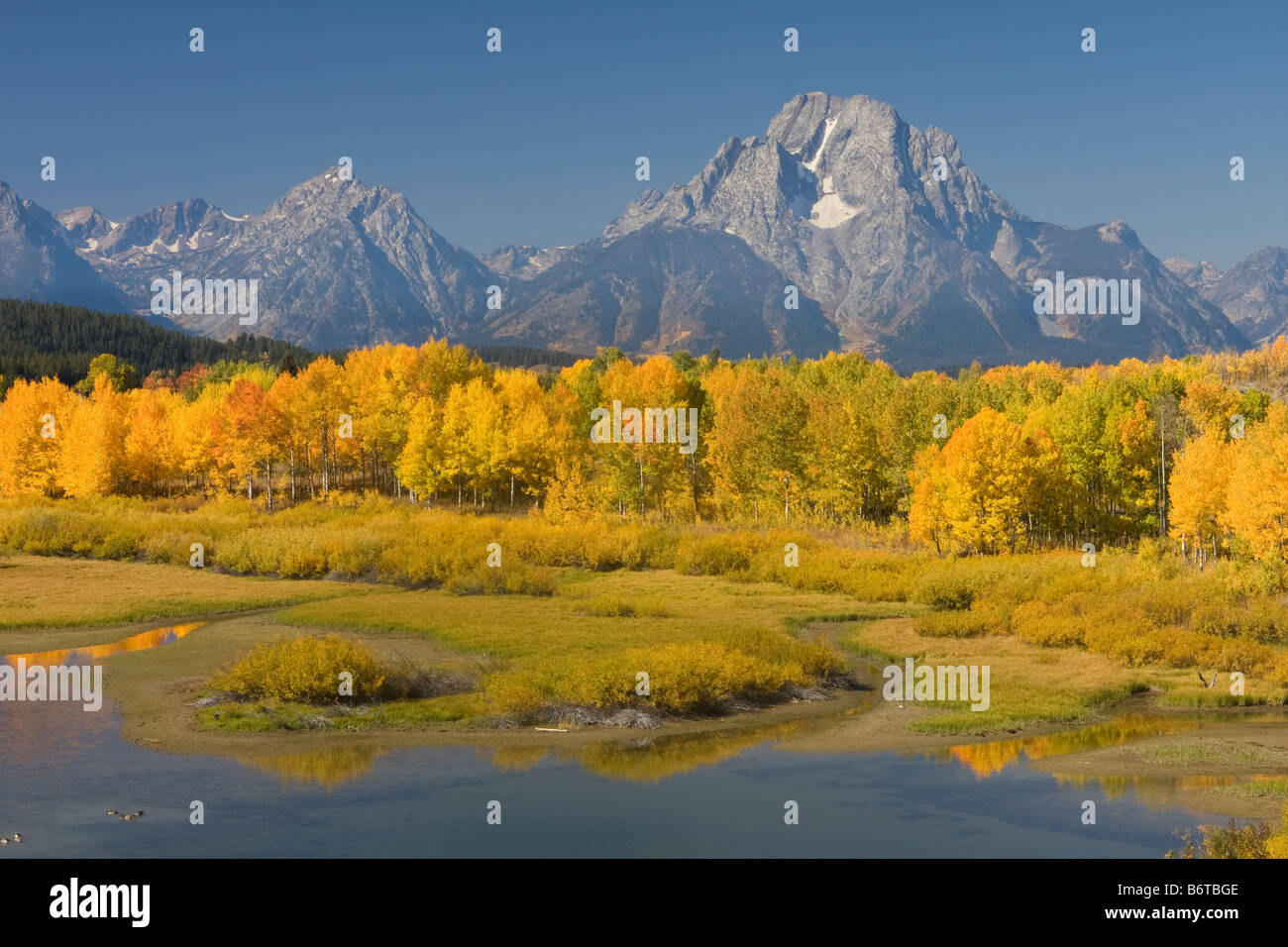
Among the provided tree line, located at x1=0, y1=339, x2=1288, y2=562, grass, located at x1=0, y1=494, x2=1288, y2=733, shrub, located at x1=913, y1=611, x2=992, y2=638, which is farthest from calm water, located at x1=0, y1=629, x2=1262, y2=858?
tree line, located at x1=0, y1=339, x2=1288, y2=562

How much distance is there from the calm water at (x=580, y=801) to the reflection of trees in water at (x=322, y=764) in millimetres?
99

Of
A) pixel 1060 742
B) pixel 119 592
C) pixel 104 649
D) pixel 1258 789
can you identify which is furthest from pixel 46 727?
pixel 1258 789

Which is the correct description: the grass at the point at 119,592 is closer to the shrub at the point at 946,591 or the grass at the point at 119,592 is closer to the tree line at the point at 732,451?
the tree line at the point at 732,451

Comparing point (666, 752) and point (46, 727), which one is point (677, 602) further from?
point (46, 727)

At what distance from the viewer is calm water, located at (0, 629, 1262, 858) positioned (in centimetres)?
2272

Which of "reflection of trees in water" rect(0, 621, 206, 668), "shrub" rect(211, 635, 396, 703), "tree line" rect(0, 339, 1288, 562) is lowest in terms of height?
"reflection of trees in water" rect(0, 621, 206, 668)

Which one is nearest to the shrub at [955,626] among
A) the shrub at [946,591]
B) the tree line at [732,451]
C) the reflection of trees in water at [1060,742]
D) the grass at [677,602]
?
the grass at [677,602]

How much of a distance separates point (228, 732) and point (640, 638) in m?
18.0

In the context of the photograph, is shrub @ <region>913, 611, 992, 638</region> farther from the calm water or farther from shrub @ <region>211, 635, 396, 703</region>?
shrub @ <region>211, 635, 396, 703</region>

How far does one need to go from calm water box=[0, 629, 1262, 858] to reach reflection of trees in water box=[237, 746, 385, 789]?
99 mm

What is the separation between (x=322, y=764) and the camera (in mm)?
29406

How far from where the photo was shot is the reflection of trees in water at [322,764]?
28.0m

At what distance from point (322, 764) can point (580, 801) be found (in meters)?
7.99
